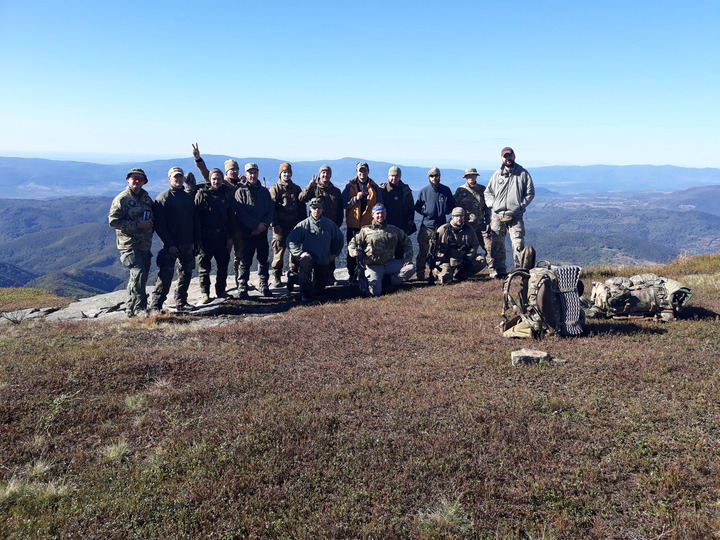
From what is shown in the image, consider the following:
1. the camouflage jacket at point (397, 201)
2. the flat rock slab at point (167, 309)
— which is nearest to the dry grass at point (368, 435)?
the flat rock slab at point (167, 309)

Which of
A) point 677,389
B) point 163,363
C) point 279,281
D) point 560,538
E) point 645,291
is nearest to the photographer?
point 560,538

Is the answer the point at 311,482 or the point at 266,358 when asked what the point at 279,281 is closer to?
the point at 266,358

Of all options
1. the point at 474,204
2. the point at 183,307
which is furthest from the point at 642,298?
the point at 183,307

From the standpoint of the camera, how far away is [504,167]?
15.2 meters

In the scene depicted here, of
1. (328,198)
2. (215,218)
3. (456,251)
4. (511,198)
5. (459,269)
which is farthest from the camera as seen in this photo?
(459,269)

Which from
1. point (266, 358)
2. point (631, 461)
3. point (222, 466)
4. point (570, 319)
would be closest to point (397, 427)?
point (222, 466)

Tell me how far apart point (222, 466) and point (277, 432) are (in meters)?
0.91

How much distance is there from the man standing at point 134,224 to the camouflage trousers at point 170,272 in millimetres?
425

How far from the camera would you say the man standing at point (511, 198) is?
48.9 feet

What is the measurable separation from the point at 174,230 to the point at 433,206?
860cm

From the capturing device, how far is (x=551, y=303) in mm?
9664

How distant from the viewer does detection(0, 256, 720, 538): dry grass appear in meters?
4.54

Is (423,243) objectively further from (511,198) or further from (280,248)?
(280,248)

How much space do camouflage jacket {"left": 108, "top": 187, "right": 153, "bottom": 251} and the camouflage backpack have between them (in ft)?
38.3
